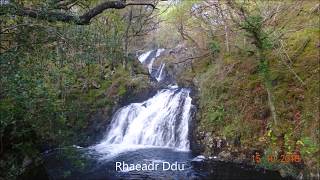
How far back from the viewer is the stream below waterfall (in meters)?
15.4

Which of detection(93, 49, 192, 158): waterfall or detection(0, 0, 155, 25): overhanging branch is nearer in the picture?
detection(0, 0, 155, 25): overhanging branch

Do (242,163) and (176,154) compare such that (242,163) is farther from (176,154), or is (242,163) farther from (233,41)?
(233,41)

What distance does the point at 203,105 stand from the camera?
20609mm

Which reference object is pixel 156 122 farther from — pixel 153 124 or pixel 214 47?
pixel 214 47

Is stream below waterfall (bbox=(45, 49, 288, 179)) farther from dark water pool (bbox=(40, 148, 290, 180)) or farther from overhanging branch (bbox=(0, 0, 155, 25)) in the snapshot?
overhanging branch (bbox=(0, 0, 155, 25))

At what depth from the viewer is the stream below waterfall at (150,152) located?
1543cm

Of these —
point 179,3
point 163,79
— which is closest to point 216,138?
point 179,3

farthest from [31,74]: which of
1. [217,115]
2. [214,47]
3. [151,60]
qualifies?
[151,60]
